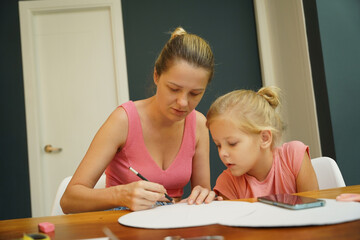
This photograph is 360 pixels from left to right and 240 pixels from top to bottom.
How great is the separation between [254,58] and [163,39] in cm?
91

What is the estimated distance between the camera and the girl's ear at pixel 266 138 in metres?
1.34

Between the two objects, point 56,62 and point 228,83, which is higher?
point 56,62

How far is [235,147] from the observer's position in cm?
127

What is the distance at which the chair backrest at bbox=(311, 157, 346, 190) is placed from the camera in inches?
50.6

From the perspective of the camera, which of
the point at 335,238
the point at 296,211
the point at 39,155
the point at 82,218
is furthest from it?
the point at 39,155

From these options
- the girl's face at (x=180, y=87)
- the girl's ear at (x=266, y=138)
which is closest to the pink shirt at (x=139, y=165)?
the girl's face at (x=180, y=87)

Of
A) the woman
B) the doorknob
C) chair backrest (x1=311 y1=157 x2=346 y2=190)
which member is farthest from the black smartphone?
the doorknob

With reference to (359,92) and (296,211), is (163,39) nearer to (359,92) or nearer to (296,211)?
(359,92)

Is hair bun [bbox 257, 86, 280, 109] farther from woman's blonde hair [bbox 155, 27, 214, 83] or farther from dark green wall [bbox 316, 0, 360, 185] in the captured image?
dark green wall [bbox 316, 0, 360, 185]

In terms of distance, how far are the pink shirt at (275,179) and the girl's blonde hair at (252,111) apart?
0.21 feet

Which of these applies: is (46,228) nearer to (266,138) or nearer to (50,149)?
(266,138)

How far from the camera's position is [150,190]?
0.99m

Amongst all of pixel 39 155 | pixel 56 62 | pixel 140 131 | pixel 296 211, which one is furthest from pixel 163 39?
pixel 296 211

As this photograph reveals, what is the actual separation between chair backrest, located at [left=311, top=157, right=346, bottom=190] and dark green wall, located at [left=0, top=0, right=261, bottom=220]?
6.64ft
